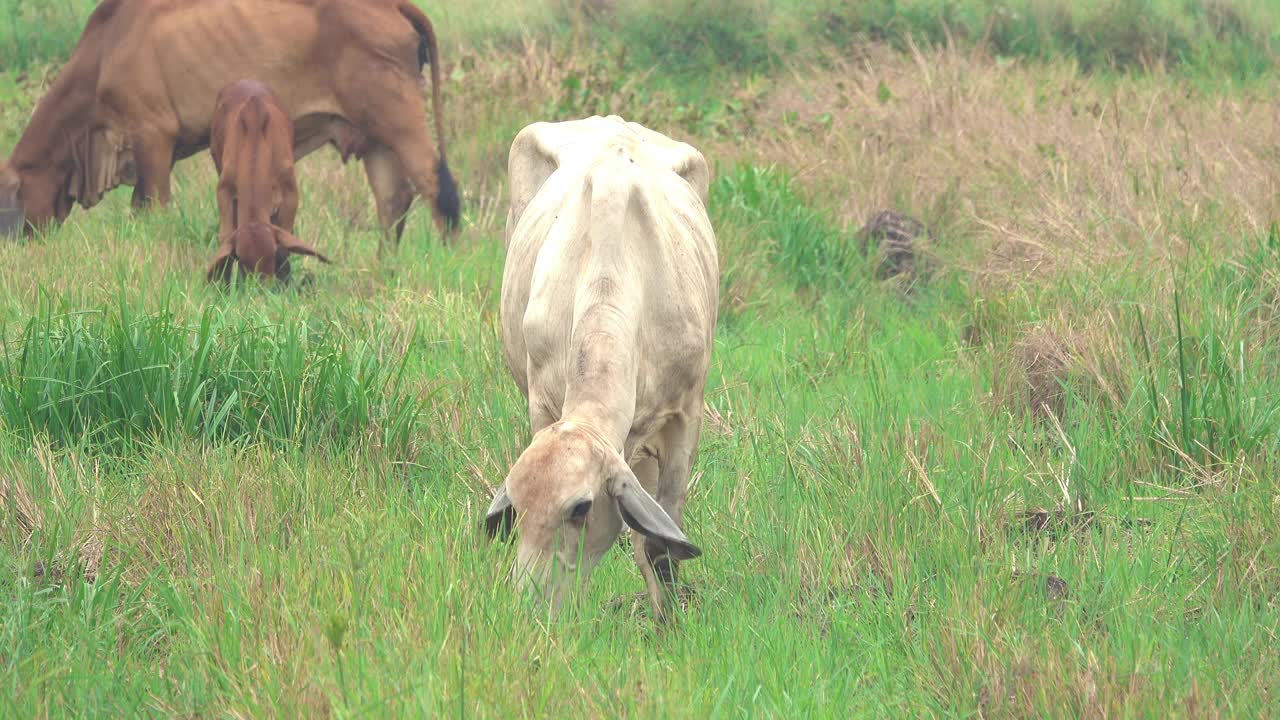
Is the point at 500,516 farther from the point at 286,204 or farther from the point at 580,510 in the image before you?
the point at 286,204

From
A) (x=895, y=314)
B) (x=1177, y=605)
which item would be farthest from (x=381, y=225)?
(x=1177, y=605)

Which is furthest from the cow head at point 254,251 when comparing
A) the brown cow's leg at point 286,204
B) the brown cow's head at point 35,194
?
the brown cow's head at point 35,194

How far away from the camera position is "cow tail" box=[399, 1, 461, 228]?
834 centimetres

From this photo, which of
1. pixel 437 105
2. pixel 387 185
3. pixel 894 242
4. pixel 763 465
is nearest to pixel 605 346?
pixel 763 465

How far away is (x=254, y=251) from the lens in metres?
6.62

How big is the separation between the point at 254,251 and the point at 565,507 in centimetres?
380

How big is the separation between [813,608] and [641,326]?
0.90 meters

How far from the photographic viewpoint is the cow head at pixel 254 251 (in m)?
6.61

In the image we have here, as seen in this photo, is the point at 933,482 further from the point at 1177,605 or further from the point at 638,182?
the point at 638,182

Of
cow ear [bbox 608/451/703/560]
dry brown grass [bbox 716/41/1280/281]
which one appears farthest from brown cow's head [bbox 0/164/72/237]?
cow ear [bbox 608/451/703/560]

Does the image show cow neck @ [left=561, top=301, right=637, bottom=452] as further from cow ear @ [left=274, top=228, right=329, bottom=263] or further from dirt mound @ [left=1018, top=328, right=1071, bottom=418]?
cow ear @ [left=274, top=228, right=329, bottom=263]

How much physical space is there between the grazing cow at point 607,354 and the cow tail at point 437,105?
3.35 metres

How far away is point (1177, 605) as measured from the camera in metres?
3.73

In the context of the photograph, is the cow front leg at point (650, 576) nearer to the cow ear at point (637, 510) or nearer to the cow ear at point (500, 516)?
the cow ear at point (637, 510)
